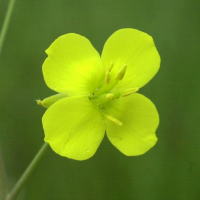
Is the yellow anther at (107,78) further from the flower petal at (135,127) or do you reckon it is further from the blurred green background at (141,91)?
the blurred green background at (141,91)

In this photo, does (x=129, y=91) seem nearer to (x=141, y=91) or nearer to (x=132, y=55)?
(x=132, y=55)

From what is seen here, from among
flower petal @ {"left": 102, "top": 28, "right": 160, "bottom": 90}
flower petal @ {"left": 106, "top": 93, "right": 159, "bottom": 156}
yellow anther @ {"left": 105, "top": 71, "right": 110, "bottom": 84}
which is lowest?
flower petal @ {"left": 106, "top": 93, "right": 159, "bottom": 156}

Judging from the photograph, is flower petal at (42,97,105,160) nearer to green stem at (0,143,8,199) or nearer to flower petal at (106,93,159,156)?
flower petal at (106,93,159,156)

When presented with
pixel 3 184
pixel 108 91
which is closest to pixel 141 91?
pixel 108 91

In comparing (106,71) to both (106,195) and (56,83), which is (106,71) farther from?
(106,195)

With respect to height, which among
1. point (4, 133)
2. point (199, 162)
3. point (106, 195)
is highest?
point (4, 133)

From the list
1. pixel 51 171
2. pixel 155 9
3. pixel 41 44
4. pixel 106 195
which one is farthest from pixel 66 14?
pixel 106 195

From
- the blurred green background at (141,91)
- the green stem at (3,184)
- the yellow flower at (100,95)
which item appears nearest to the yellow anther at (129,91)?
the yellow flower at (100,95)

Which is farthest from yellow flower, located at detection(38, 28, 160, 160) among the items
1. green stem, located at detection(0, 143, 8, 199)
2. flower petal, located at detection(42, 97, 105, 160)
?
green stem, located at detection(0, 143, 8, 199)
